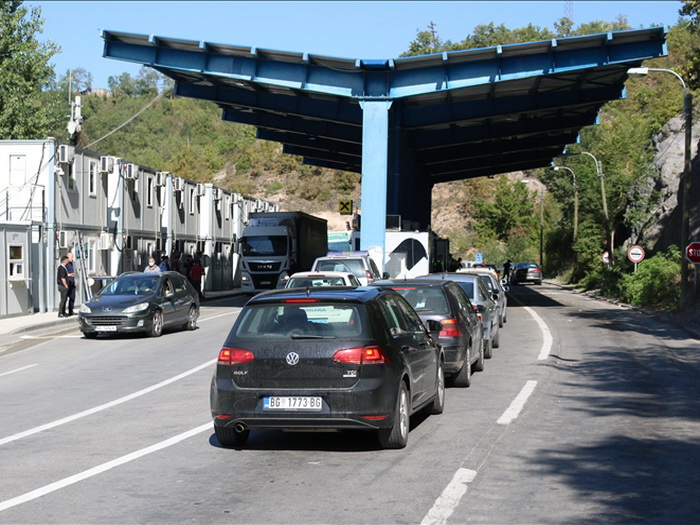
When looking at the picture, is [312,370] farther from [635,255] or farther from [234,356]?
[635,255]

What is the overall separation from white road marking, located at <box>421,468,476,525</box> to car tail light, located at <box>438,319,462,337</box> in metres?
5.58

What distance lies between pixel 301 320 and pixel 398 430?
1410 millimetres

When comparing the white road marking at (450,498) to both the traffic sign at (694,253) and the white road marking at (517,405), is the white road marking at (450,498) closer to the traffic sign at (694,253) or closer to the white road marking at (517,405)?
the white road marking at (517,405)

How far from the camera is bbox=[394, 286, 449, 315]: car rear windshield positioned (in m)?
14.1

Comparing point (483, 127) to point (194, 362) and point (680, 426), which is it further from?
point (680, 426)

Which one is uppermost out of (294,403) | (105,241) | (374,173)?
(374,173)

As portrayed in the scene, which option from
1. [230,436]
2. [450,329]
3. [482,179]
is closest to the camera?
[230,436]

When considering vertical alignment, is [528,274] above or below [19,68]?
below

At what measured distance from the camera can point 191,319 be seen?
2527cm

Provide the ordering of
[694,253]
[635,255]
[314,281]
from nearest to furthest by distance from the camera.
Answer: [314,281], [694,253], [635,255]

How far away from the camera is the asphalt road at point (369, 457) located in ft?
22.4

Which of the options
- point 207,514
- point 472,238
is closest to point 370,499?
point 207,514

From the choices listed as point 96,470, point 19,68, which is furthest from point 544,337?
point 19,68

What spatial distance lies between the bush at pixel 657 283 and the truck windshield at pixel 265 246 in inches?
601
